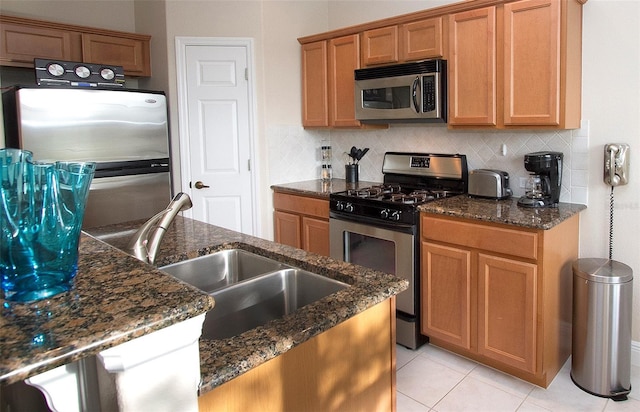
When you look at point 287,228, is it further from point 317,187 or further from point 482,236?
point 482,236

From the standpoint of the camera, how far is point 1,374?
1.95ft

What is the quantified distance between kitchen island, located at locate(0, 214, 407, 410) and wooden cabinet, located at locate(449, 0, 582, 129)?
1855 millimetres

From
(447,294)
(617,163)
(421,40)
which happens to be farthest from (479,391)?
(421,40)

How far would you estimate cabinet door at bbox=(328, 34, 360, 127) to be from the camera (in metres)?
3.74

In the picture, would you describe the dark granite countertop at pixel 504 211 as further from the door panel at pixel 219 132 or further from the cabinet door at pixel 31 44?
the cabinet door at pixel 31 44

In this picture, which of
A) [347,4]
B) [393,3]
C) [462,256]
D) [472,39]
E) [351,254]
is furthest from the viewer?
[347,4]

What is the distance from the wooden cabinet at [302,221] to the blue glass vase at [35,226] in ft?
9.29

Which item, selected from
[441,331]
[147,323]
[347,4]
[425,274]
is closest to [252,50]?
[347,4]

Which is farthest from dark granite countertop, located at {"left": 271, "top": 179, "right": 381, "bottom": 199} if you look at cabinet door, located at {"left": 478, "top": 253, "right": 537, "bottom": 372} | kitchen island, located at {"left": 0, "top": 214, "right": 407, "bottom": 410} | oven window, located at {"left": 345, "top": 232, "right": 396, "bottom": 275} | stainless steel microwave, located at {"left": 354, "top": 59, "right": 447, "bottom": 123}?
kitchen island, located at {"left": 0, "top": 214, "right": 407, "bottom": 410}

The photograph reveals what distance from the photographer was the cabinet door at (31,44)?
3.38 meters

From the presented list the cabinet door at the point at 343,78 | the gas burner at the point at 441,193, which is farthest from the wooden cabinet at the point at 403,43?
the gas burner at the point at 441,193

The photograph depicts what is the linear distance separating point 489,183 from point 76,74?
2.92m

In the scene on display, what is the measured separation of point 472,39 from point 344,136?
1.59 metres

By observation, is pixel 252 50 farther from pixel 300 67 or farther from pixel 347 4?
pixel 347 4
